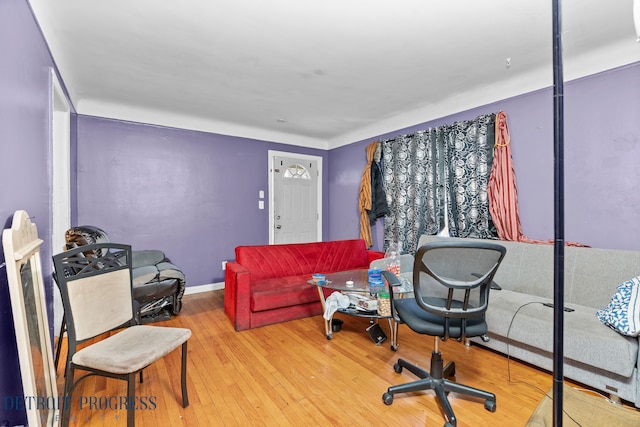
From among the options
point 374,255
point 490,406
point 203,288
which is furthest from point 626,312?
point 203,288

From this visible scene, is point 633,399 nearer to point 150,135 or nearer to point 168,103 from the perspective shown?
point 168,103

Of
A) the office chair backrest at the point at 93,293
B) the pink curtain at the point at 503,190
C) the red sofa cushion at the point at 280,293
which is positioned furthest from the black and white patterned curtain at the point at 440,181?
the office chair backrest at the point at 93,293

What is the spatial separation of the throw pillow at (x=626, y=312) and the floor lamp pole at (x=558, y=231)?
4.66 feet

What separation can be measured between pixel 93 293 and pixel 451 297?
196cm

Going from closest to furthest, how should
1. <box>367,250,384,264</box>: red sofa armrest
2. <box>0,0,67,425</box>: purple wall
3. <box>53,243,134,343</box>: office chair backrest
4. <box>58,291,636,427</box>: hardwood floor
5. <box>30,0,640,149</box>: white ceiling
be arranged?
1. <box>0,0,67,425</box>: purple wall
2. <box>53,243,134,343</box>: office chair backrest
3. <box>58,291,636,427</box>: hardwood floor
4. <box>30,0,640,149</box>: white ceiling
5. <box>367,250,384,264</box>: red sofa armrest

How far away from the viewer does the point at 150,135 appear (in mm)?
3969

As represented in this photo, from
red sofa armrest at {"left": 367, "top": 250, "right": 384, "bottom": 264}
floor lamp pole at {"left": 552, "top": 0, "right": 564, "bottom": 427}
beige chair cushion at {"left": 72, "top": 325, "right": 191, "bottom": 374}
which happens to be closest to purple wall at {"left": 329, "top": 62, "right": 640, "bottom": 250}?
red sofa armrest at {"left": 367, "top": 250, "right": 384, "bottom": 264}

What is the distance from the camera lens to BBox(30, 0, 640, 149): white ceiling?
6.50 feet

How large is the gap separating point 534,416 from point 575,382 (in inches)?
26.3

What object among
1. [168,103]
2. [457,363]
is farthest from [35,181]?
[457,363]

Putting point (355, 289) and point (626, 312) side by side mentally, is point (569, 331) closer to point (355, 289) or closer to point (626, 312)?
point (626, 312)

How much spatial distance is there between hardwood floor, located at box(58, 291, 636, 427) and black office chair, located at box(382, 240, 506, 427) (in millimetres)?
99

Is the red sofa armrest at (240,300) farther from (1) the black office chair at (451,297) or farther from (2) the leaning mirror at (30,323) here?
(1) the black office chair at (451,297)

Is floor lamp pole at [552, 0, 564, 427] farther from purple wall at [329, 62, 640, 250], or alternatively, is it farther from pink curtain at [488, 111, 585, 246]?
pink curtain at [488, 111, 585, 246]
